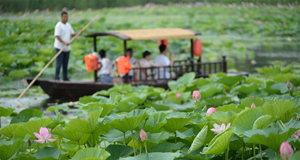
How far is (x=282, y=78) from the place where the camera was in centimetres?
341

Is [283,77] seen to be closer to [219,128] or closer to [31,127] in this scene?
[219,128]

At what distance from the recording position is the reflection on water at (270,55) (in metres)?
7.63

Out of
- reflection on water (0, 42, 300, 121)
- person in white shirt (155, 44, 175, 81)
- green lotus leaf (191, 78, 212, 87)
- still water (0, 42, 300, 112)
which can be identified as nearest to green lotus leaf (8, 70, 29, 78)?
still water (0, 42, 300, 112)

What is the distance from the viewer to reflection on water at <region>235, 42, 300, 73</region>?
763cm

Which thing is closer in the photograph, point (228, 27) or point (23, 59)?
point (23, 59)

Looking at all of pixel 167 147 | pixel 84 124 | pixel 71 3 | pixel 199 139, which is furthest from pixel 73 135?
pixel 71 3

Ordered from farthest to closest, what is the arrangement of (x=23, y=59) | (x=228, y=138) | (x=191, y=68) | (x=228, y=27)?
(x=228, y=27) → (x=23, y=59) → (x=191, y=68) → (x=228, y=138)

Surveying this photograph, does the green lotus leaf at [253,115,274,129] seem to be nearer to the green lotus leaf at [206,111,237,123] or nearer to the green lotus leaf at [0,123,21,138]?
the green lotus leaf at [206,111,237,123]

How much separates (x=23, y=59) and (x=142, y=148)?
4805mm

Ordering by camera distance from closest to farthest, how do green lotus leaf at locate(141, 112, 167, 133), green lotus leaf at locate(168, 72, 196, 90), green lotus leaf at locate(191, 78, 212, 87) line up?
green lotus leaf at locate(141, 112, 167, 133) < green lotus leaf at locate(191, 78, 212, 87) < green lotus leaf at locate(168, 72, 196, 90)

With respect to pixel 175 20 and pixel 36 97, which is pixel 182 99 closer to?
pixel 36 97

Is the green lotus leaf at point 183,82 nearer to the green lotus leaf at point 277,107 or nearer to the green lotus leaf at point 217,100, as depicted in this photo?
the green lotus leaf at point 217,100

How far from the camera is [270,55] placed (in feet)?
29.0

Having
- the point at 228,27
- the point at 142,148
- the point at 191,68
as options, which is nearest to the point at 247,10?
the point at 228,27
